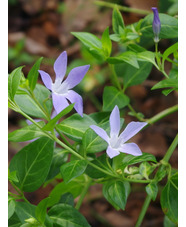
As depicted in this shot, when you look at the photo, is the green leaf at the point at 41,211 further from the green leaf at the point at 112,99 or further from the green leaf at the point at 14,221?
the green leaf at the point at 112,99

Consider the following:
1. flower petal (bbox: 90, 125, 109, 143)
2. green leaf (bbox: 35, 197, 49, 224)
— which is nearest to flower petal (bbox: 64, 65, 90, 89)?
flower petal (bbox: 90, 125, 109, 143)

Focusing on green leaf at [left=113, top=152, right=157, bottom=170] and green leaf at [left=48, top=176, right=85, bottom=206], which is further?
green leaf at [left=48, top=176, right=85, bottom=206]

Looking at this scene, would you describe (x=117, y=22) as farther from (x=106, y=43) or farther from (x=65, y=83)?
(x=65, y=83)

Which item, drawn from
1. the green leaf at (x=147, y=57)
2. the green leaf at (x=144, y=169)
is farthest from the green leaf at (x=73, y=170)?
the green leaf at (x=147, y=57)

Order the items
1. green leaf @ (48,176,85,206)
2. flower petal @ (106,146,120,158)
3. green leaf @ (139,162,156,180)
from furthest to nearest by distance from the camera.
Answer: green leaf @ (48,176,85,206), green leaf @ (139,162,156,180), flower petal @ (106,146,120,158)

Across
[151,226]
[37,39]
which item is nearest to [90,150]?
[151,226]

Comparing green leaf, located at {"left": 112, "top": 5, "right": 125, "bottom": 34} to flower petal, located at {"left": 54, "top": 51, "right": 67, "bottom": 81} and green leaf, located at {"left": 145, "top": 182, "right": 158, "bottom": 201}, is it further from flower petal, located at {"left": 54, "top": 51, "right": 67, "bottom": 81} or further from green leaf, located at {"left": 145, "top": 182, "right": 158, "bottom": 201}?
green leaf, located at {"left": 145, "top": 182, "right": 158, "bottom": 201}
